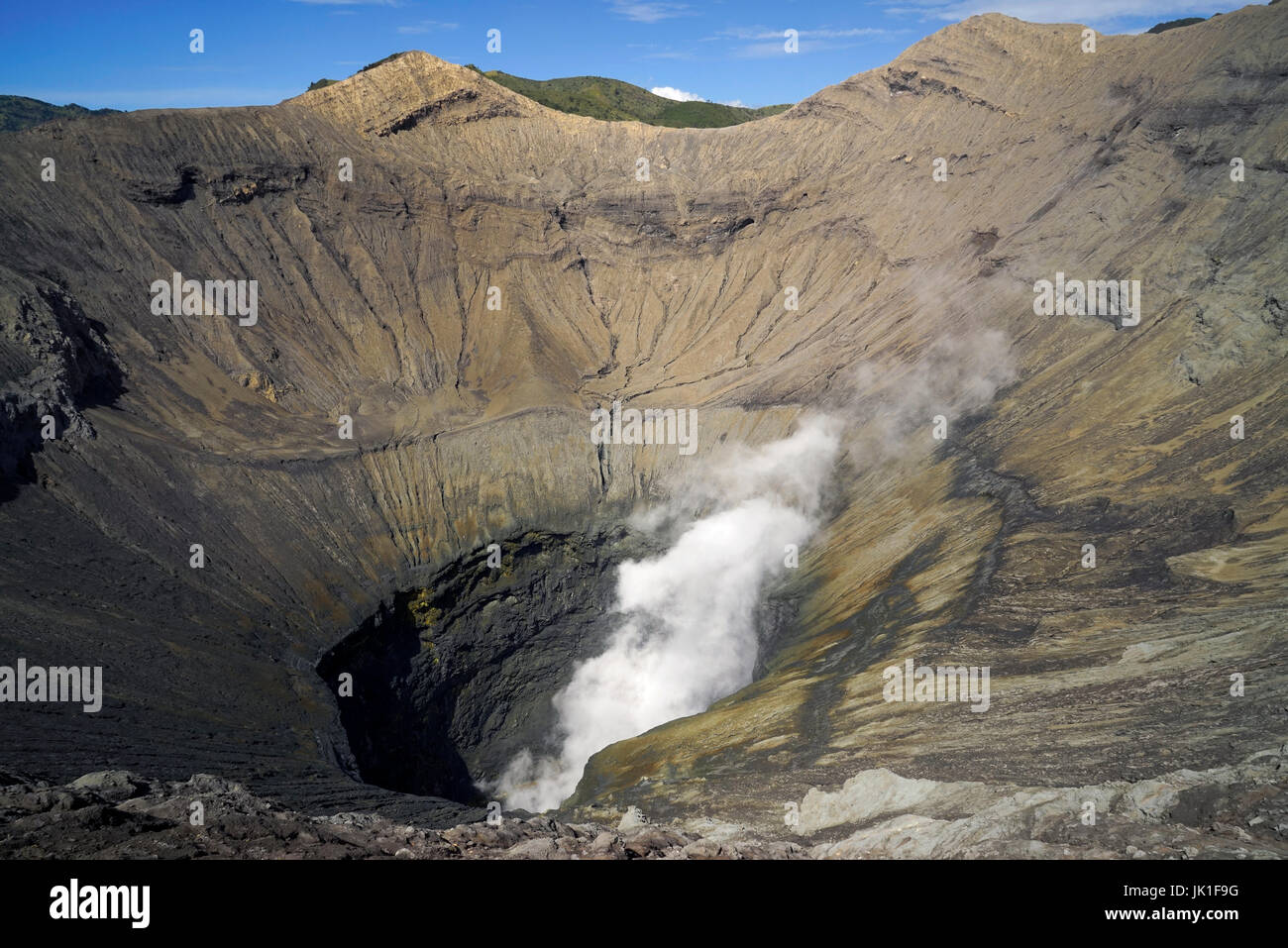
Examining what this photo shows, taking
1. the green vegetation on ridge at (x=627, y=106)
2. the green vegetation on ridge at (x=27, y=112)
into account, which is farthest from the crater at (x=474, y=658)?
the green vegetation on ridge at (x=27, y=112)

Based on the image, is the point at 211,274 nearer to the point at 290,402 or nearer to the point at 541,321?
the point at 290,402

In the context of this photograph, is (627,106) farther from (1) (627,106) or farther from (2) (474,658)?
(2) (474,658)

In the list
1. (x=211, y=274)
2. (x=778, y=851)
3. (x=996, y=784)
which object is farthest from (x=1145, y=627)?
(x=211, y=274)

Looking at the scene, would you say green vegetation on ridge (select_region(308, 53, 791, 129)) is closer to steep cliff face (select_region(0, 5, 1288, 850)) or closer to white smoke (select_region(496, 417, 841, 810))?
steep cliff face (select_region(0, 5, 1288, 850))

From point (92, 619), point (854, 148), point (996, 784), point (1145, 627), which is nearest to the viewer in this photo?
point (996, 784)

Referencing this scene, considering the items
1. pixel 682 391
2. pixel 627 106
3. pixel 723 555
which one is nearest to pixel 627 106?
pixel 627 106

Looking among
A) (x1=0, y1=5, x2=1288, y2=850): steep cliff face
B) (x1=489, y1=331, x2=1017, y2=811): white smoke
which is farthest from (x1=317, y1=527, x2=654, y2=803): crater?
(x1=489, y1=331, x2=1017, y2=811): white smoke
